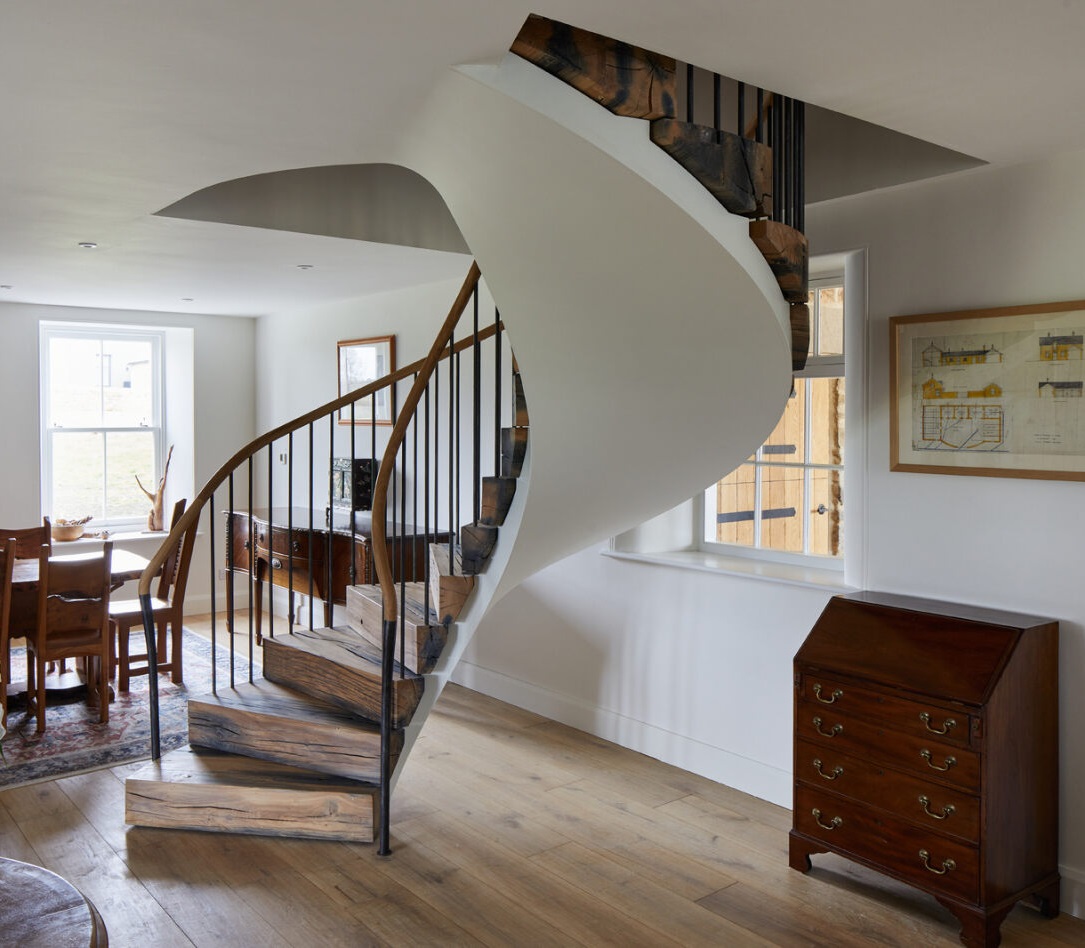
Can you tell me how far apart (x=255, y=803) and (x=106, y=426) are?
15.1ft

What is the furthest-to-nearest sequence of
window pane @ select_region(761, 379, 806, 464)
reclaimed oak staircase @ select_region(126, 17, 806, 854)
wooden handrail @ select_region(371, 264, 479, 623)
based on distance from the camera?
window pane @ select_region(761, 379, 806, 464) → wooden handrail @ select_region(371, 264, 479, 623) → reclaimed oak staircase @ select_region(126, 17, 806, 854)

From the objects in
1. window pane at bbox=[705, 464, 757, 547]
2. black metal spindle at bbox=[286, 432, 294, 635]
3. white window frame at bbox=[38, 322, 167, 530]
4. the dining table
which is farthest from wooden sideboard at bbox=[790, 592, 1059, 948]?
white window frame at bbox=[38, 322, 167, 530]

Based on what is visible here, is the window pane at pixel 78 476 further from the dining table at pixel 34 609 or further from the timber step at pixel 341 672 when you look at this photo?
the timber step at pixel 341 672

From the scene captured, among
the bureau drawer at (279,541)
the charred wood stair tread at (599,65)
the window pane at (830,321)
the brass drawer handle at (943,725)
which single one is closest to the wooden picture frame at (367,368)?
the bureau drawer at (279,541)

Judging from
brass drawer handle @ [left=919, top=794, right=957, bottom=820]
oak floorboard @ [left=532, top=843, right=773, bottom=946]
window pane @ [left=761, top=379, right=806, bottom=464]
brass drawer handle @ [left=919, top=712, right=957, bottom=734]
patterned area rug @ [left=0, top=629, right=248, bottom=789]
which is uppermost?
window pane @ [left=761, top=379, right=806, bottom=464]

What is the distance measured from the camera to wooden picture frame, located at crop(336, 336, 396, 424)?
586cm

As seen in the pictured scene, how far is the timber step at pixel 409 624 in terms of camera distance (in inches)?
139

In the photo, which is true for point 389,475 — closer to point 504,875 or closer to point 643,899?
point 504,875

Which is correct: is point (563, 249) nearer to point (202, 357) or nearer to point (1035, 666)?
point (1035, 666)

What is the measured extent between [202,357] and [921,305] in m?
5.52

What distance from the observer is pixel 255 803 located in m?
3.42

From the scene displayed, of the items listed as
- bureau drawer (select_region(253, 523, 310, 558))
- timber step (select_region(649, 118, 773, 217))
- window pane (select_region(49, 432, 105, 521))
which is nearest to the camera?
timber step (select_region(649, 118, 773, 217))

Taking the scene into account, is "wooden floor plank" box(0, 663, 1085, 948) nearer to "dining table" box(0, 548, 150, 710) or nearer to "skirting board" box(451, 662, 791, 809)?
"skirting board" box(451, 662, 791, 809)

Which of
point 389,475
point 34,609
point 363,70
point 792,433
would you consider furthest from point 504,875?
point 34,609
